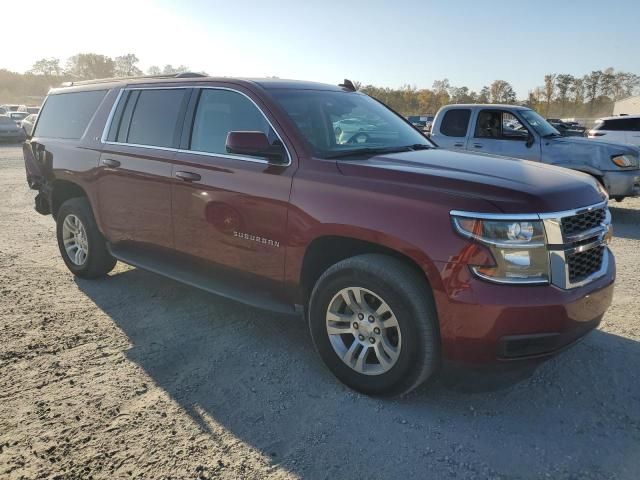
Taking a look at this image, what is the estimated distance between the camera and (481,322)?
8.79ft

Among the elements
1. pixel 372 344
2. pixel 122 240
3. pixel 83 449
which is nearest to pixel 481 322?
pixel 372 344

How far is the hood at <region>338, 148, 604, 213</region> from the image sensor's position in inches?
107

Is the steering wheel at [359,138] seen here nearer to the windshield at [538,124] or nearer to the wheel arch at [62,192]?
the wheel arch at [62,192]

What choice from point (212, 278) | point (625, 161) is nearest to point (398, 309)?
point (212, 278)

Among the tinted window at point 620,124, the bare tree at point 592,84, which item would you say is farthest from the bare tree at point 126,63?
the tinted window at point 620,124

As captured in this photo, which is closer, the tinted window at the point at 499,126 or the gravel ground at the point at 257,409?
the gravel ground at the point at 257,409

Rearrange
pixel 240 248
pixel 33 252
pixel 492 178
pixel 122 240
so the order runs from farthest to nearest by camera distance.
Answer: pixel 33 252 < pixel 122 240 < pixel 240 248 < pixel 492 178

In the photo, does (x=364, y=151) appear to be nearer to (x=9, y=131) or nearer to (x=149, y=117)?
(x=149, y=117)

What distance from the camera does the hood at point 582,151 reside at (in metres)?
8.72

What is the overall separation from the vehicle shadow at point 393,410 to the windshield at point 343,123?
1563 millimetres

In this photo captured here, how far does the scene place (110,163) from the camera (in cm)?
481

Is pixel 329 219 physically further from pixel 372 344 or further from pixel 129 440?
pixel 129 440

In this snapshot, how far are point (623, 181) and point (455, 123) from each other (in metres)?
3.08

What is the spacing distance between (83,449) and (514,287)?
94.2 inches
